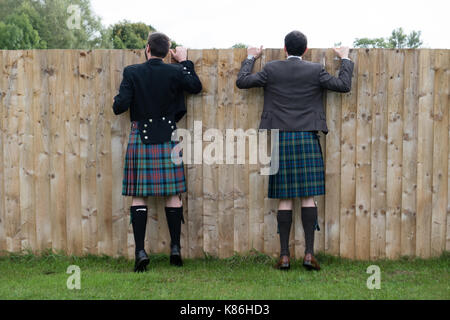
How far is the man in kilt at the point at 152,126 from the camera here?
337 cm

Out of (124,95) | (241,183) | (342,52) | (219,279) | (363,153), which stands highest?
(342,52)

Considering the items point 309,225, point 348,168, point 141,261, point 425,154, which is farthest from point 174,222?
point 425,154

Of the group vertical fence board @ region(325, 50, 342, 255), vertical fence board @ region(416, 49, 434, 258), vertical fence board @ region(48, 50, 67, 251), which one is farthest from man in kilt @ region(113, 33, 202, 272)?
vertical fence board @ region(416, 49, 434, 258)

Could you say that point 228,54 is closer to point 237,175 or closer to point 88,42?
point 237,175

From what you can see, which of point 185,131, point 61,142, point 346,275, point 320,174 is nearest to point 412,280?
point 346,275

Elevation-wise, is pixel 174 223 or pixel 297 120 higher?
pixel 297 120

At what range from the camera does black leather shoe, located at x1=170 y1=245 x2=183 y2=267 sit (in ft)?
11.5

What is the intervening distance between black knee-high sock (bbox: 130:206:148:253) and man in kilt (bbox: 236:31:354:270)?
91cm

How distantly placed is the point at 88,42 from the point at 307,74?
103ft

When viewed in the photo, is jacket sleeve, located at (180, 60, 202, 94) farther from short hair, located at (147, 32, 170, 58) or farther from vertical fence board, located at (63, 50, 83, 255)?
vertical fence board, located at (63, 50, 83, 255)

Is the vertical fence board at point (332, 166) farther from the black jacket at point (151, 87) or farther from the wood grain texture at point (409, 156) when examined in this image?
the black jacket at point (151, 87)

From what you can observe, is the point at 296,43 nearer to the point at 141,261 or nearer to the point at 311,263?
the point at 311,263

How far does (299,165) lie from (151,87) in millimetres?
1134

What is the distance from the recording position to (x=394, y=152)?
3.59 meters
